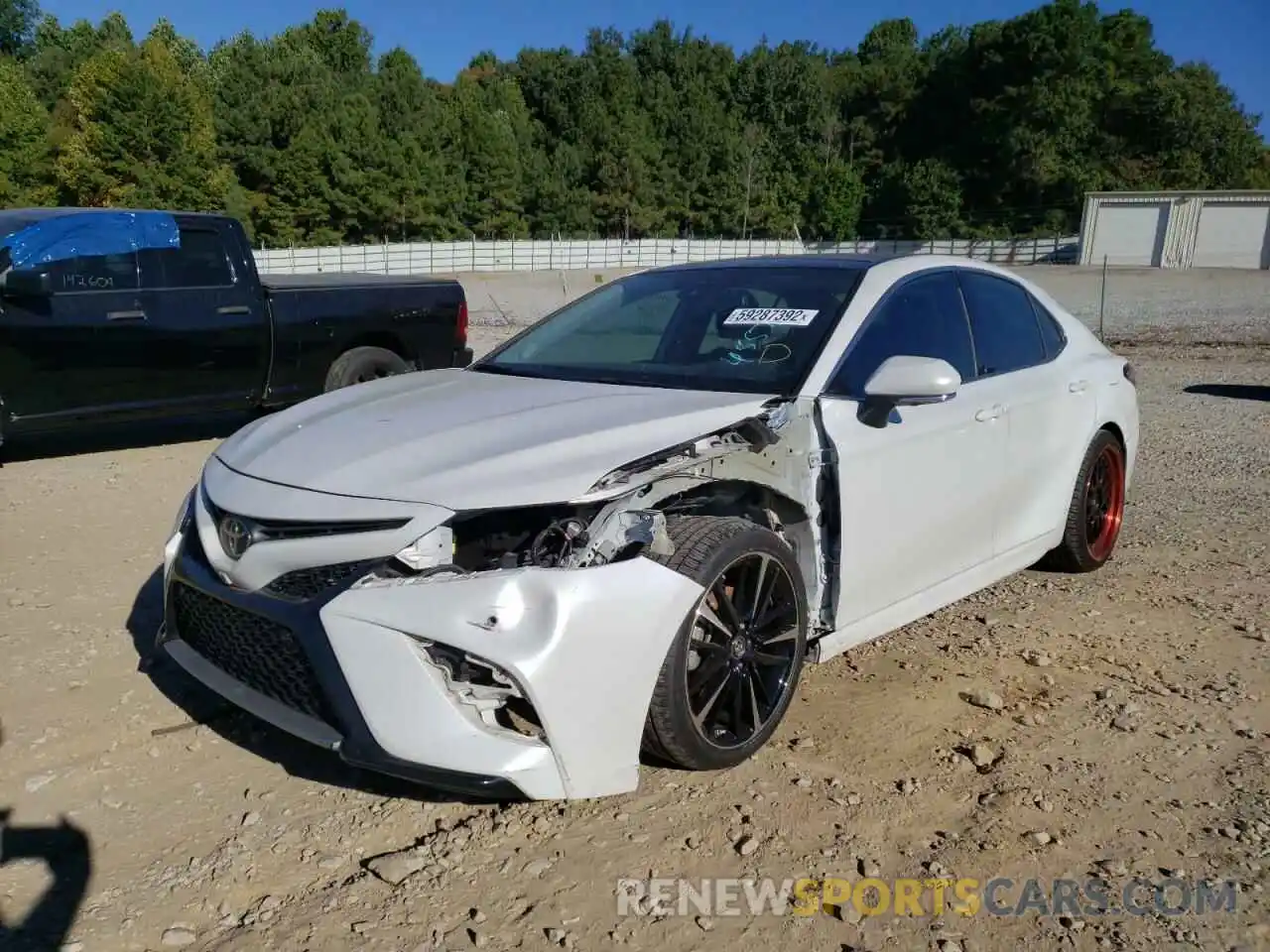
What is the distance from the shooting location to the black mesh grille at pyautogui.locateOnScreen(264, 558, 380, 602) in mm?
2814

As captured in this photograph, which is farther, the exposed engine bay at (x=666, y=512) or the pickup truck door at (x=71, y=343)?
the pickup truck door at (x=71, y=343)

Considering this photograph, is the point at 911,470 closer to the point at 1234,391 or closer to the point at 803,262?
the point at 803,262

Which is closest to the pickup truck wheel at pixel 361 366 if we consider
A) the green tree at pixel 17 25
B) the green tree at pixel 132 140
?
the green tree at pixel 132 140

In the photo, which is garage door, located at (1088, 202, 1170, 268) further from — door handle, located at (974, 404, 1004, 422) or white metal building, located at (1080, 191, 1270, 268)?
door handle, located at (974, 404, 1004, 422)

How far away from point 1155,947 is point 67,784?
2984 millimetres

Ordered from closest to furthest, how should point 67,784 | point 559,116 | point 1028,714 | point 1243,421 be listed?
point 67,784, point 1028,714, point 1243,421, point 559,116

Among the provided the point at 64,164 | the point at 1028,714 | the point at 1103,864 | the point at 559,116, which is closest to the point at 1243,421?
the point at 1028,714

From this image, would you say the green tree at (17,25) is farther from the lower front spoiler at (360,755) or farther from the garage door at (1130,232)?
the lower front spoiler at (360,755)

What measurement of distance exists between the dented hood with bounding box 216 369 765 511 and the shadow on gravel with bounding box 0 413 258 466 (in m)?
4.48

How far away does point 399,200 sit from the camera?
56.5m

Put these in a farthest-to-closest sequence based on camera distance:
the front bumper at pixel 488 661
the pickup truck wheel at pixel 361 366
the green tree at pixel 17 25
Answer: the green tree at pixel 17 25 < the pickup truck wheel at pixel 361 366 < the front bumper at pixel 488 661

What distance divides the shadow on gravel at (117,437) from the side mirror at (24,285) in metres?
0.94

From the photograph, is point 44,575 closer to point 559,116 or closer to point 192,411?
point 192,411

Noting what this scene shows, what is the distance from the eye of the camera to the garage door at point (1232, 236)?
50.7m
